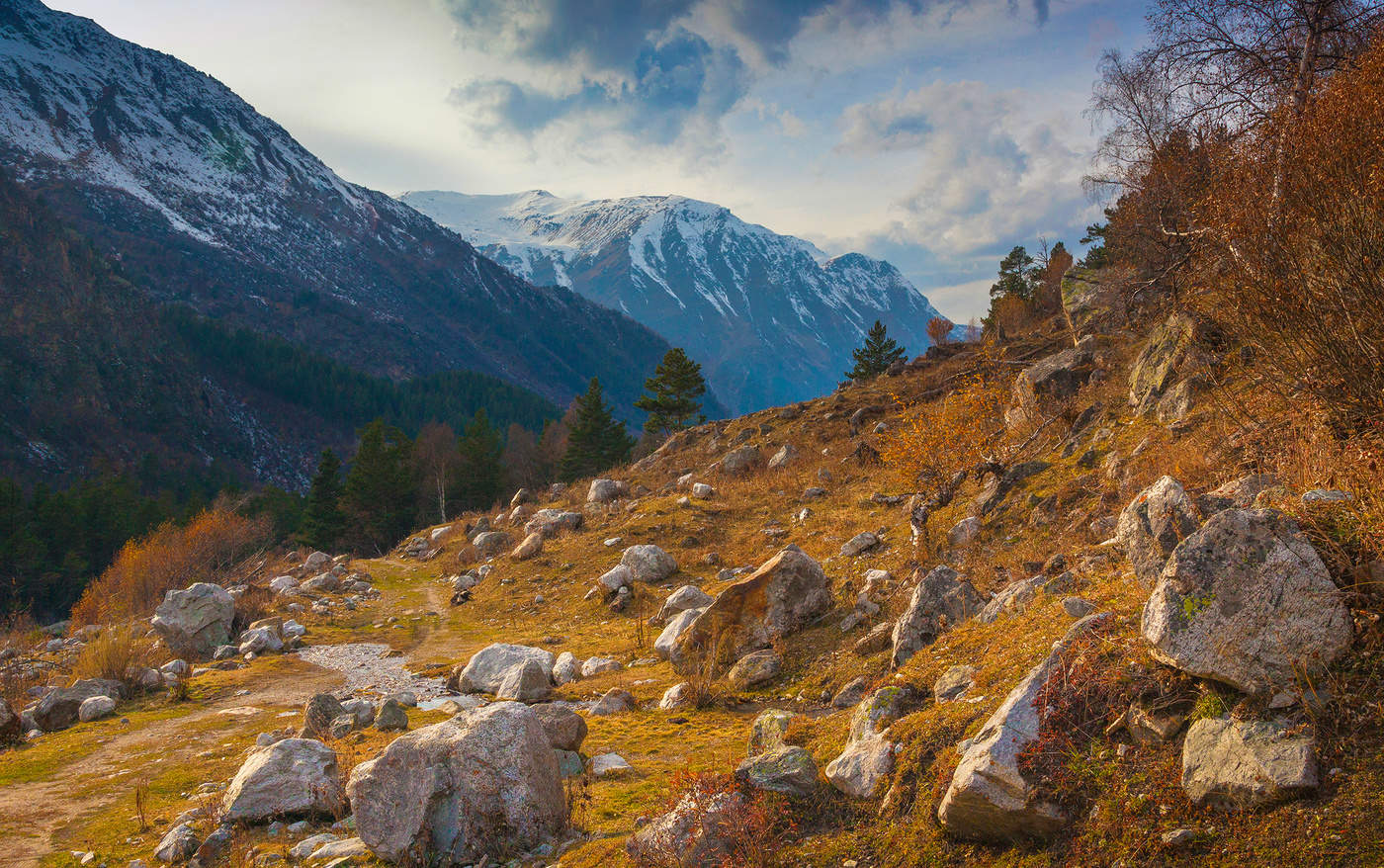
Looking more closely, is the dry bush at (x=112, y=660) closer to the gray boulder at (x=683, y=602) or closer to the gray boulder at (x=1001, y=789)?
the gray boulder at (x=683, y=602)

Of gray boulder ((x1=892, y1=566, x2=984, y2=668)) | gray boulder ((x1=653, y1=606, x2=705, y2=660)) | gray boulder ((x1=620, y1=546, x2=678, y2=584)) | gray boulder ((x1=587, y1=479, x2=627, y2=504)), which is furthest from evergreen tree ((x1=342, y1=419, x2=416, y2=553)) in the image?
gray boulder ((x1=892, y1=566, x2=984, y2=668))

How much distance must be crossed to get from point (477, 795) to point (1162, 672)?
4567 mm

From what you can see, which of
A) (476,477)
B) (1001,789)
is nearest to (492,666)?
(1001,789)

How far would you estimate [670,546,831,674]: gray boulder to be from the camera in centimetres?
964

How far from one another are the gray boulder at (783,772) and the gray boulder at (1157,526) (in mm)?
2667

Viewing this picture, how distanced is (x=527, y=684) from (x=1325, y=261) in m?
9.67

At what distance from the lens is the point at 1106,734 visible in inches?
145

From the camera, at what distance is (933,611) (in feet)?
23.9

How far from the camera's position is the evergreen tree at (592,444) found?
51.3 metres

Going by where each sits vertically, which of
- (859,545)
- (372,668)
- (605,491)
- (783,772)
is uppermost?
(605,491)

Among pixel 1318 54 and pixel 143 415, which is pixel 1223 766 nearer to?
pixel 1318 54

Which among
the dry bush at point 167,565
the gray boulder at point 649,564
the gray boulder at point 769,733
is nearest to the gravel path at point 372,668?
the gray boulder at point 649,564

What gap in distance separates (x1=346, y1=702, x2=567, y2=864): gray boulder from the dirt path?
3.57 metres

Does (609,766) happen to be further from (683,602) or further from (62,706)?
(62,706)
